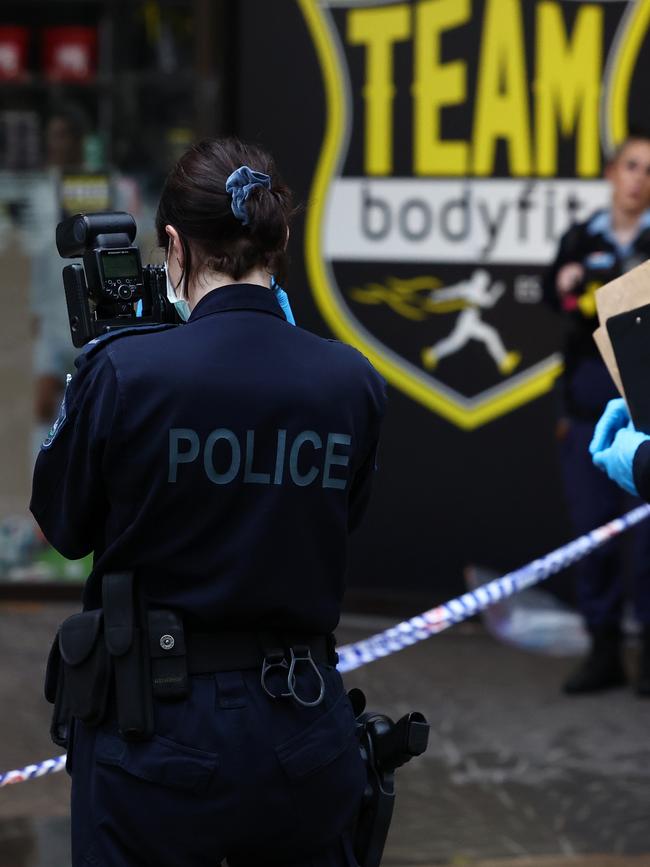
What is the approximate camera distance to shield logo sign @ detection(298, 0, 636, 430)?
663 centimetres

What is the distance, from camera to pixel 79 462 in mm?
2549

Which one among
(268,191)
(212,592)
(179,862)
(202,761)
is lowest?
(179,862)

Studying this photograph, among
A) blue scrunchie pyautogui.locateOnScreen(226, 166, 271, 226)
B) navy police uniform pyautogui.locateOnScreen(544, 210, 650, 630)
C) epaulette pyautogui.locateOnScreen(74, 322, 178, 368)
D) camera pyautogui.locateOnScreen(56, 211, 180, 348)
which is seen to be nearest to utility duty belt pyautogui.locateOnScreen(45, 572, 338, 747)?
epaulette pyautogui.locateOnScreen(74, 322, 178, 368)

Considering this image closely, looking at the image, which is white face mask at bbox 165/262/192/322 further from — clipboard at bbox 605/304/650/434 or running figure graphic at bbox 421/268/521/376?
running figure graphic at bbox 421/268/521/376

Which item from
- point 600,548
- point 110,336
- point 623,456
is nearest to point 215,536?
point 110,336

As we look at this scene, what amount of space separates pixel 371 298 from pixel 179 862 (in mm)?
4518

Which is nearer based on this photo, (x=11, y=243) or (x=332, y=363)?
(x=332, y=363)

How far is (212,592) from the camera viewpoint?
2.49 metres

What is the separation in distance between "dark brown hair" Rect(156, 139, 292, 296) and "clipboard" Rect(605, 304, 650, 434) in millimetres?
681

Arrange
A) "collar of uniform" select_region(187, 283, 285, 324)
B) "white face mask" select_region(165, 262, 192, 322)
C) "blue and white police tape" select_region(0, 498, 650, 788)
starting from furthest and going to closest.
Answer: "blue and white police tape" select_region(0, 498, 650, 788)
"white face mask" select_region(165, 262, 192, 322)
"collar of uniform" select_region(187, 283, 285, 324)

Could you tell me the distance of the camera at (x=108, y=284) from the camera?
8.96ft

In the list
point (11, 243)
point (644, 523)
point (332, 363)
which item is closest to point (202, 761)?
point (332, 363)

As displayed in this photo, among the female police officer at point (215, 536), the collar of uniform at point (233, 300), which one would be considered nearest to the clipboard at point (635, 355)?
the female police officer at point (215, 536)

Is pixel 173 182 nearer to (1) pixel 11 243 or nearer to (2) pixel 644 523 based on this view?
(2) pixel 644 523
